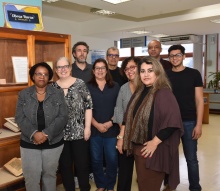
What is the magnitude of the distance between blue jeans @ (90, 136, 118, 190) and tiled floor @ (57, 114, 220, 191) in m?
0.33

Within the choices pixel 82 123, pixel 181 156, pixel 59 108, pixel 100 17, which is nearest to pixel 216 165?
pixel 181 156

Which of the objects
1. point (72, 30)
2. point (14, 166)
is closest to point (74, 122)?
point (14, 166)

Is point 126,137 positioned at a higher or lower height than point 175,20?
lower

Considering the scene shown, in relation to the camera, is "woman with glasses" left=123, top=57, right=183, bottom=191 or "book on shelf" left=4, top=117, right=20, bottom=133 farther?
"book on shelf" left=4, top=117, right=20, bottom=133

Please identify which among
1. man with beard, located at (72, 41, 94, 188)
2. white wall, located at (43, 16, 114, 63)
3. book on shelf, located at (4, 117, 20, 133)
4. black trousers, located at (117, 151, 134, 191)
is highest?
white wall, located at (43, 16, 114, 63)

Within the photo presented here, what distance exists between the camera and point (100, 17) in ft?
24.3

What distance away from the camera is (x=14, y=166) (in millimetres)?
2697

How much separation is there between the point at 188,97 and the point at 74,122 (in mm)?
1259

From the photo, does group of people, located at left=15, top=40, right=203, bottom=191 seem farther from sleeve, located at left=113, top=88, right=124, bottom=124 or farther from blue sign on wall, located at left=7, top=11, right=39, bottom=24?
blue sign on wall, located at left=7, top=11, right=39, bottom=24

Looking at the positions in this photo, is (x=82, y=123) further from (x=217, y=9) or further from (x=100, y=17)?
(x=100, y=17)

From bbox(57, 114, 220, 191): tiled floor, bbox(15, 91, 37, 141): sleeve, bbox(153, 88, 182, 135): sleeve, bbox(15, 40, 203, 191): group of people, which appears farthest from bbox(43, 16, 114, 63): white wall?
bbox(153, 88, 182, 135): sleeve

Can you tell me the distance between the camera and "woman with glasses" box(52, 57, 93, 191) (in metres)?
2.56

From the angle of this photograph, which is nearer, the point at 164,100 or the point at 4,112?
the point at 164,100

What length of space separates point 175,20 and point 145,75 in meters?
4.93
